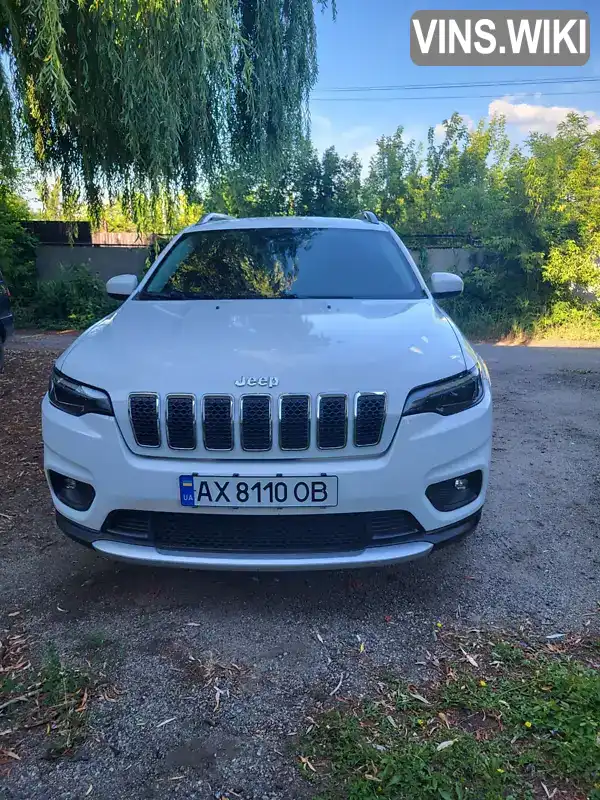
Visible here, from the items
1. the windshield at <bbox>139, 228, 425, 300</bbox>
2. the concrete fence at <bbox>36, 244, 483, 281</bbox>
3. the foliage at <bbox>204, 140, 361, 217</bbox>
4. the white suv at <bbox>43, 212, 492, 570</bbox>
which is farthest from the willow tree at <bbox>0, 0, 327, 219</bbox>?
the concrete fence at <bbox>36, 244, 483, 281</bbox>

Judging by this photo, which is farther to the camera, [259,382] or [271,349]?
[271,349]

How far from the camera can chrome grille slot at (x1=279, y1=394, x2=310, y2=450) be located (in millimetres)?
2385

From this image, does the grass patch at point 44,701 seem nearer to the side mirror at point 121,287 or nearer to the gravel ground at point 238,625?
the gravel ground at point 238,625

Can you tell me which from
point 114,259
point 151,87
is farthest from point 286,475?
point 114,259

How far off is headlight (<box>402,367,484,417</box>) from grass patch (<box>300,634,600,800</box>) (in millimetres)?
950

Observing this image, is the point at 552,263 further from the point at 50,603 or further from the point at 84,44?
the point at 50,603

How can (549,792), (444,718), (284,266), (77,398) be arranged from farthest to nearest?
(284,266)
(77,398)
(444,718)
(549,792)

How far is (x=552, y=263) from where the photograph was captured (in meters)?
11.5

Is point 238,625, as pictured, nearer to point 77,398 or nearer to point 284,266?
point 77,398

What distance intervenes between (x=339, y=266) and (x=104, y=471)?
2.03 m

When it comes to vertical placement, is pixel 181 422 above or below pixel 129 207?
below

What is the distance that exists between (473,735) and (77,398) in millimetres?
1920

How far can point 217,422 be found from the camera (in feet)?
7.84

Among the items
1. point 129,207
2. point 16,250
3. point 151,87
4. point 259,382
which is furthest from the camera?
point 16,250
